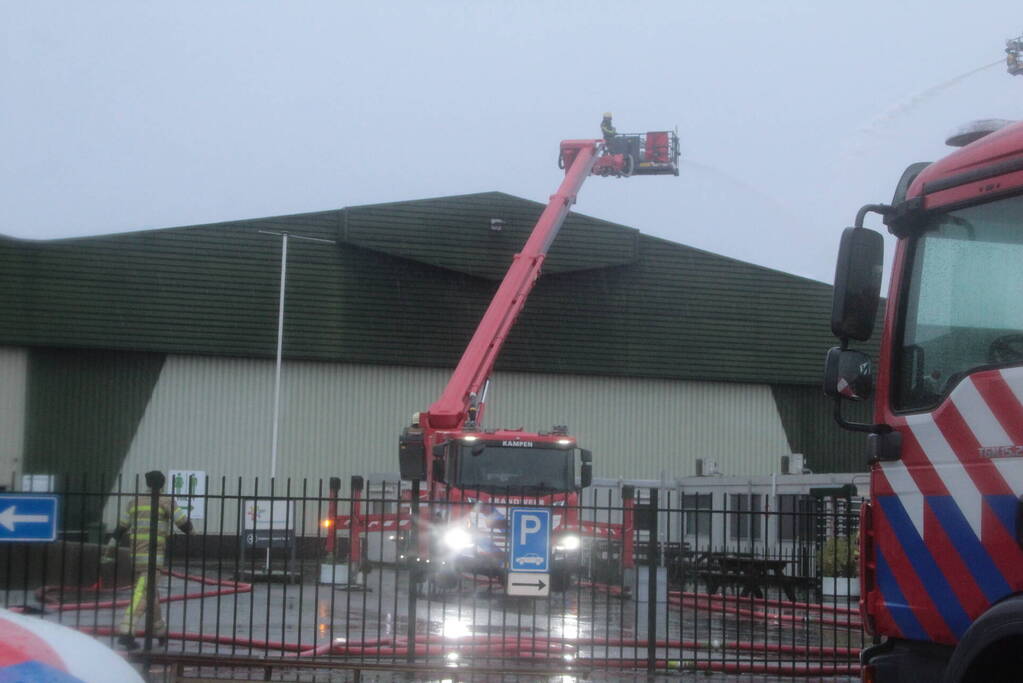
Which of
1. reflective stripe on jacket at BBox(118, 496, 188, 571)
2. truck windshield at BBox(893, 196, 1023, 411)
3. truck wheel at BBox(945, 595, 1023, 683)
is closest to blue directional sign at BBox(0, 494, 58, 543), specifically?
reflective stripe on jacket at BBox(118, 496, 188, 571)

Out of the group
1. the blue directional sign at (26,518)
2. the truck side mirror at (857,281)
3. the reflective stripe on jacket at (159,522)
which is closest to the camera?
the truck side mirror at (857,281)

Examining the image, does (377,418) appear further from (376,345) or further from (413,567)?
(413,567)

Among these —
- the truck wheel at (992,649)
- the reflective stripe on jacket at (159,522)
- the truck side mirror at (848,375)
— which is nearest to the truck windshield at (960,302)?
the truck side mirror at (848,375)

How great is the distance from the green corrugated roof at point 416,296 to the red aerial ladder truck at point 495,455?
17.6ft

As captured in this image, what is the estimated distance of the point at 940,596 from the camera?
5309 mm

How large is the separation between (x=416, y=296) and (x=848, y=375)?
1137 inches

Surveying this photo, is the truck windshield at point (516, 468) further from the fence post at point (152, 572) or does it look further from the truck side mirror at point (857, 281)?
the truck side mirror at point (857, 281)

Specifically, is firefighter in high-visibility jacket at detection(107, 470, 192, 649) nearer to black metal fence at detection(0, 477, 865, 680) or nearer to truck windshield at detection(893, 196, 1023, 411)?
black metal fence at detection(0, 477, 865, 680)

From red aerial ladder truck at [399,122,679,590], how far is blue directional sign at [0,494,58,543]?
3102 millimetres

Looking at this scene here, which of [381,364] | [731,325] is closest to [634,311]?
[731,325]

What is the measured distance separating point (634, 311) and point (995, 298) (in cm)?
→ 3052

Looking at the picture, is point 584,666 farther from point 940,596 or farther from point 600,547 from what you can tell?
point 940,596

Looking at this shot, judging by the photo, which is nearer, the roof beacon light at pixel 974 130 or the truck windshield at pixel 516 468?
the roof beacon light at pixel 974 130

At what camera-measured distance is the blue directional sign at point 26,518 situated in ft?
31.3
